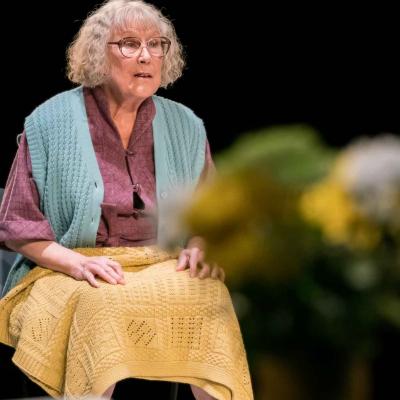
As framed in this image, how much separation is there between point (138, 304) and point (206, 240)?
55.6 inches

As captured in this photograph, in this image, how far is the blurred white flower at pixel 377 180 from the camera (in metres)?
1.22

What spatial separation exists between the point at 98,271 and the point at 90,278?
27 millimetres

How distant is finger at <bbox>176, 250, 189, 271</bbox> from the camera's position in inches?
111

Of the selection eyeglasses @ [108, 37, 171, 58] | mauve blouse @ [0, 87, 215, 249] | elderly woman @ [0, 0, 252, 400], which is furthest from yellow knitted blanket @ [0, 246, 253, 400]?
eyeglasses @ [108, 37, 171, 58]

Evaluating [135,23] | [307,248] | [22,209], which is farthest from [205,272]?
[307,248]

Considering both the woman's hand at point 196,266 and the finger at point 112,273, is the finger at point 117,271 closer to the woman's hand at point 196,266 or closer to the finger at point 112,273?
the finger at point 112,273

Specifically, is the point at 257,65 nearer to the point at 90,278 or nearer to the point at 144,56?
the point at 144,56

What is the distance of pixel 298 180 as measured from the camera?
4.20 feet

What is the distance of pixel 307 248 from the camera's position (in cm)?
127

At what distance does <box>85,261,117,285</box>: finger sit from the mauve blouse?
0.50ft

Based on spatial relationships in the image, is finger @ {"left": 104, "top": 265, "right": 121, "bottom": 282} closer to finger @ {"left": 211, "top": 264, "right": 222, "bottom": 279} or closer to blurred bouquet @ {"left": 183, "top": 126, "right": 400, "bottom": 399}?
finger @ {"left": 211, "top": 264, "right": 222, "bottom": 279}

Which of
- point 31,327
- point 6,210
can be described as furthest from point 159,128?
point 31,327

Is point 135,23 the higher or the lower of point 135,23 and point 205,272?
the higher

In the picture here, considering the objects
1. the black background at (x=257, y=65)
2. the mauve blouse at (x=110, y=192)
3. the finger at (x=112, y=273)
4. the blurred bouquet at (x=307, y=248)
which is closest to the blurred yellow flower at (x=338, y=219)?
the blurred bouquet at (x=307, y=248)
